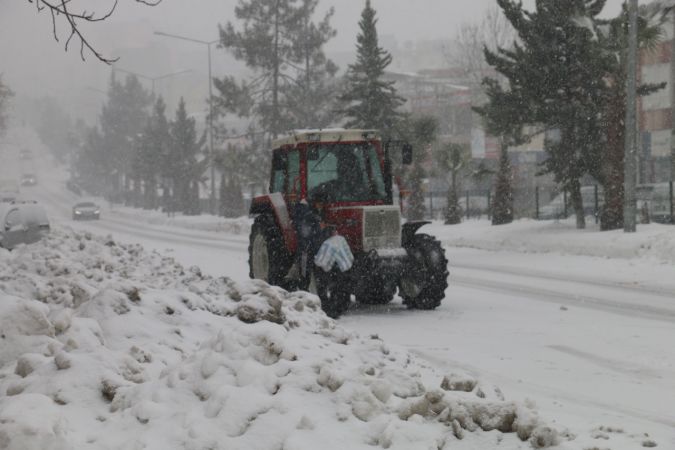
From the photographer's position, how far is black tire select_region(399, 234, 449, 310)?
12.5 m

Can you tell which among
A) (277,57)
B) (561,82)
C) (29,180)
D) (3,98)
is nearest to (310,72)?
(277,57)

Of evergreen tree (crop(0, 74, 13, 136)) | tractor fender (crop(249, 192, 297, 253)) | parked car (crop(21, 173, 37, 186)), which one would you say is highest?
evergreen tree (crop(0, 74, 13, 136))

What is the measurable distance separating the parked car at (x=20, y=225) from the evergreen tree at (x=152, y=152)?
48867 mm

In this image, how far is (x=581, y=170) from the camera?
84.2 ft

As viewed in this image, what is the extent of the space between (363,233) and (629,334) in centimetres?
389

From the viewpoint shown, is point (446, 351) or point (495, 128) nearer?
point (446, 351)

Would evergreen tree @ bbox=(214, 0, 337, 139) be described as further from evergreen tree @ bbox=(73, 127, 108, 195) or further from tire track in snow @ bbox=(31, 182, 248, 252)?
evergreen tree @ bbox=(73, 127, 108, 195)

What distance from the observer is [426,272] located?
12.6 metres

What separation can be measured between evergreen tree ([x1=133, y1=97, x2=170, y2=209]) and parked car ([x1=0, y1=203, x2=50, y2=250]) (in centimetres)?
4887

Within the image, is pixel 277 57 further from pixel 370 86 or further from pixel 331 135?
pixel 331 135

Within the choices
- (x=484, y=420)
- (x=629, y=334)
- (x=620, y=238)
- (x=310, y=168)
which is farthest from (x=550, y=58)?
(x=484, y=420)

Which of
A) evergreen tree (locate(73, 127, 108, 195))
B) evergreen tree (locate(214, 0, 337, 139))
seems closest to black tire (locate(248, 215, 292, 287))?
evergreen tree (locate(214, 0, 337, 139))

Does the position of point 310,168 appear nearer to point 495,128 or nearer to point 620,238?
point 620,238

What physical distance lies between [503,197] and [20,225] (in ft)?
52.0
